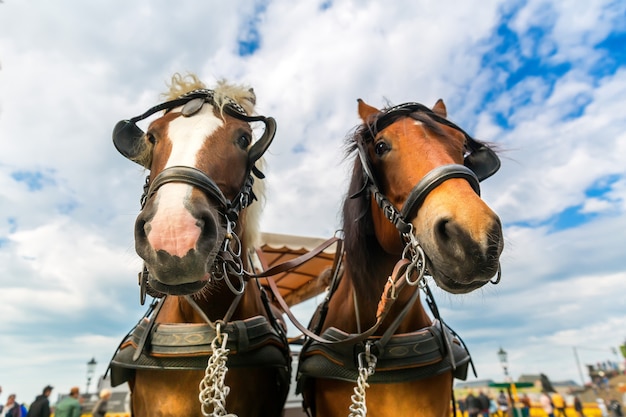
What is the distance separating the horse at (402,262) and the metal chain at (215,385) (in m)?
0.53

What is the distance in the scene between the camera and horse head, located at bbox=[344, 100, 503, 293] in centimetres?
147

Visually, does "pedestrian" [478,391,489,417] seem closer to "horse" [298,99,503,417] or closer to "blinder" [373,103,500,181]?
"horse" [298,99,503,417]

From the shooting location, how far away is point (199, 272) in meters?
1.50

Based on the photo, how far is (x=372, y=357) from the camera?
2.04 metres

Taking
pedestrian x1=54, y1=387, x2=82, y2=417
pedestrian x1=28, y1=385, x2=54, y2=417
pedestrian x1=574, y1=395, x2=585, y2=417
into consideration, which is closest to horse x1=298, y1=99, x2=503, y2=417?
pedestrian x1=54, y1=387, x2=82, y2=417

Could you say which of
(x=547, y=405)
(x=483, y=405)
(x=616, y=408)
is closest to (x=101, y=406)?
(x=483, y=405)

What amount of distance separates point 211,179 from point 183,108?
24.8 inches

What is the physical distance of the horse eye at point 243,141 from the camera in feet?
7.02

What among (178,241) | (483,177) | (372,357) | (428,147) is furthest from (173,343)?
(483,177)

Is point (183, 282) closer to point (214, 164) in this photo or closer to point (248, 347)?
point (214, 164)

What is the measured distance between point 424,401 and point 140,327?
5.38 feet

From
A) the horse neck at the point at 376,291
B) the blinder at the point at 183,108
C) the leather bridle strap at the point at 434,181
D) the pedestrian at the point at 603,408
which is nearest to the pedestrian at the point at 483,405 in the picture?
the pedestrian at the point at 603,408

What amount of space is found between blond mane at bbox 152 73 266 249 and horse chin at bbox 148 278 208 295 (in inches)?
32.3

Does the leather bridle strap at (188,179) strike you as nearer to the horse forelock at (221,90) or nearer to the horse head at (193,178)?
the horse head at (193,178)
